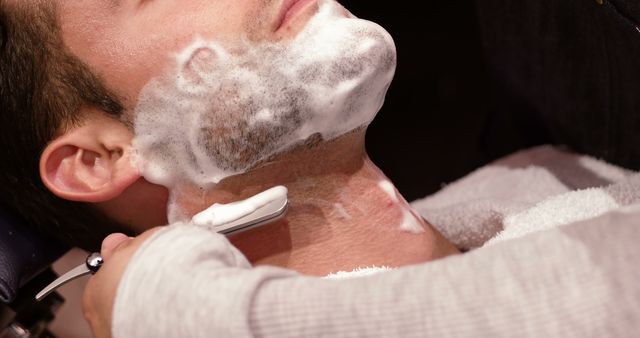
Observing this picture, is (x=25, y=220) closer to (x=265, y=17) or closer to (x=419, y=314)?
(x=265, y=17)

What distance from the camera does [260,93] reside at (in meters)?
0.88

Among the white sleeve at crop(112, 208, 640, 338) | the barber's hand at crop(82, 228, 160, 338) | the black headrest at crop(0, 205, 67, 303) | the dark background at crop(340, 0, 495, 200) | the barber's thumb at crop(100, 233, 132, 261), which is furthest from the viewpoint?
the dark background at crop(340, 0, 495, 200)

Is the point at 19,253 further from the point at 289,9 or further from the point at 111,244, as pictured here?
the point at 289,9

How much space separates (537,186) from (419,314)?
68 centimetres

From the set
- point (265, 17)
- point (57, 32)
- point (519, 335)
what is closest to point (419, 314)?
point (519, 335)

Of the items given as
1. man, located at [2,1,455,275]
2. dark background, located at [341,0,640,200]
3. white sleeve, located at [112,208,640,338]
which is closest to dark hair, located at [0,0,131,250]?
man, located at [2,1,455,275]

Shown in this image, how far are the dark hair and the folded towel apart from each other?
56 centimetres

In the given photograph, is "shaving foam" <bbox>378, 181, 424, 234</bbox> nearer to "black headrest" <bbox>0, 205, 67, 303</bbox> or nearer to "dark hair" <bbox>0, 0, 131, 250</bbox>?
"dark hair" <bbox>0, 0, 131, 250</bbox>

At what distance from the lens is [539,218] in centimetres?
98

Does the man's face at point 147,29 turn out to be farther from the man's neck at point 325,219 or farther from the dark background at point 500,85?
the dark background at point 500,85

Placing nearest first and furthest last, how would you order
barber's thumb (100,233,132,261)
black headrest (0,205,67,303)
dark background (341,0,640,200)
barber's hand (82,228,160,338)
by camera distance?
barber's hand (82,228,160,338) → barber's thumb (100,233,132,261) → black headrest (0,205,67,303) → dark background (341,0,640,200)

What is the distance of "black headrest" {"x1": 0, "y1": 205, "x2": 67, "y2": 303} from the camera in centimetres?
98

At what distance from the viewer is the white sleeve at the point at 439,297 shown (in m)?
0.61

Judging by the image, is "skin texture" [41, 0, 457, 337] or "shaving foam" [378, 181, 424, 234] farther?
"shaving foam" [378, 181, 424, 234]
